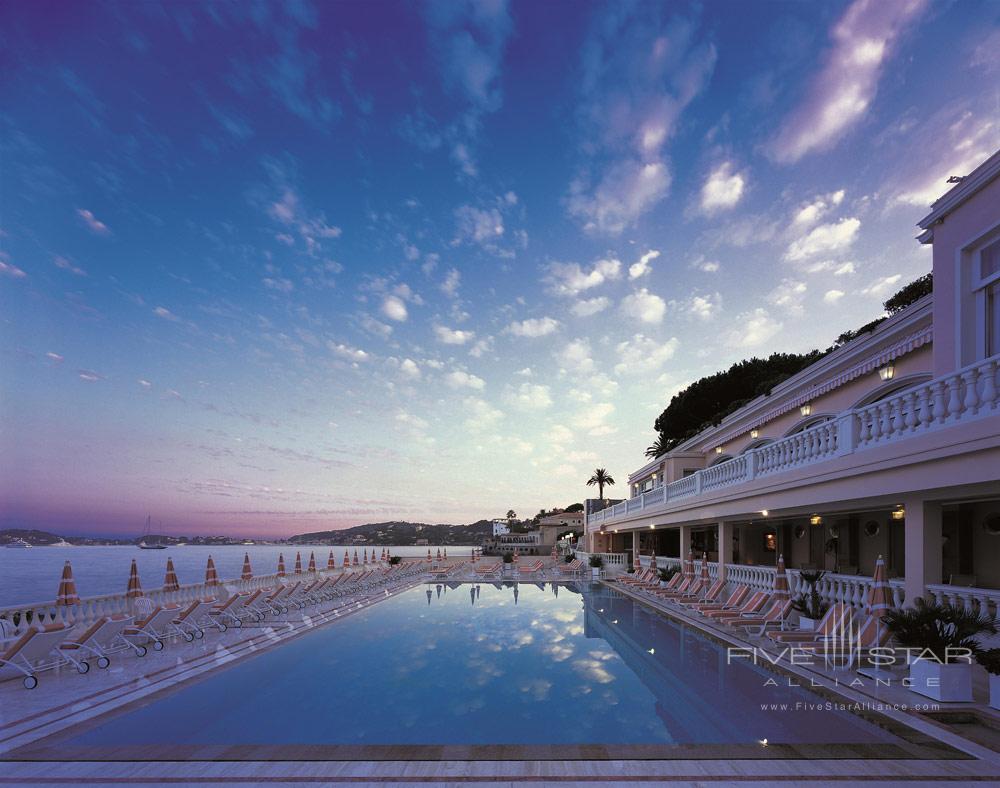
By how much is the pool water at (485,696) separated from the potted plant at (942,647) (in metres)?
1.11

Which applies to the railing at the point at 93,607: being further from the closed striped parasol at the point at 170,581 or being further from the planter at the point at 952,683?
the planter at the point at 952,683

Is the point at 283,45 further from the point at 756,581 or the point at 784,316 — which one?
the point at 784,316

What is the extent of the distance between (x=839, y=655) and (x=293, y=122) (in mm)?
17225

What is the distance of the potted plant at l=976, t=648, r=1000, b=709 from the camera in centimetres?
596

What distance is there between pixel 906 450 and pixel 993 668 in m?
2.70

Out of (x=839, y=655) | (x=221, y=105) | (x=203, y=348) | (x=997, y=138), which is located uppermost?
(x=221, y=105)

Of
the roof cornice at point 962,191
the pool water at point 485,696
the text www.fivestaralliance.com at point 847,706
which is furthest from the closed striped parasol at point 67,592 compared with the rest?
the roof cornice at point 962,191

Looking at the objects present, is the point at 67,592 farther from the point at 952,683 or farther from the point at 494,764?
the point at 952,683

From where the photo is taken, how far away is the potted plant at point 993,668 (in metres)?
5.96

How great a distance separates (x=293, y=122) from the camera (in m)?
15.2

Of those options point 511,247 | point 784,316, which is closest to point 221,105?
point 511,247

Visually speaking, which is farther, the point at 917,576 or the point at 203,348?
the point at 203,348

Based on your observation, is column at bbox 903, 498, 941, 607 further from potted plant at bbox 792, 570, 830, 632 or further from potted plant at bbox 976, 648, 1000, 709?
potted plant at bbox 792, 570, 830, 632

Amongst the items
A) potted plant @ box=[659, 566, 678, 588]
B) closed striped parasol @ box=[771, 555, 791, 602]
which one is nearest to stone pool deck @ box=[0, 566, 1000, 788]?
closed striped parasol @ box=[771, 555, 791, 602]
